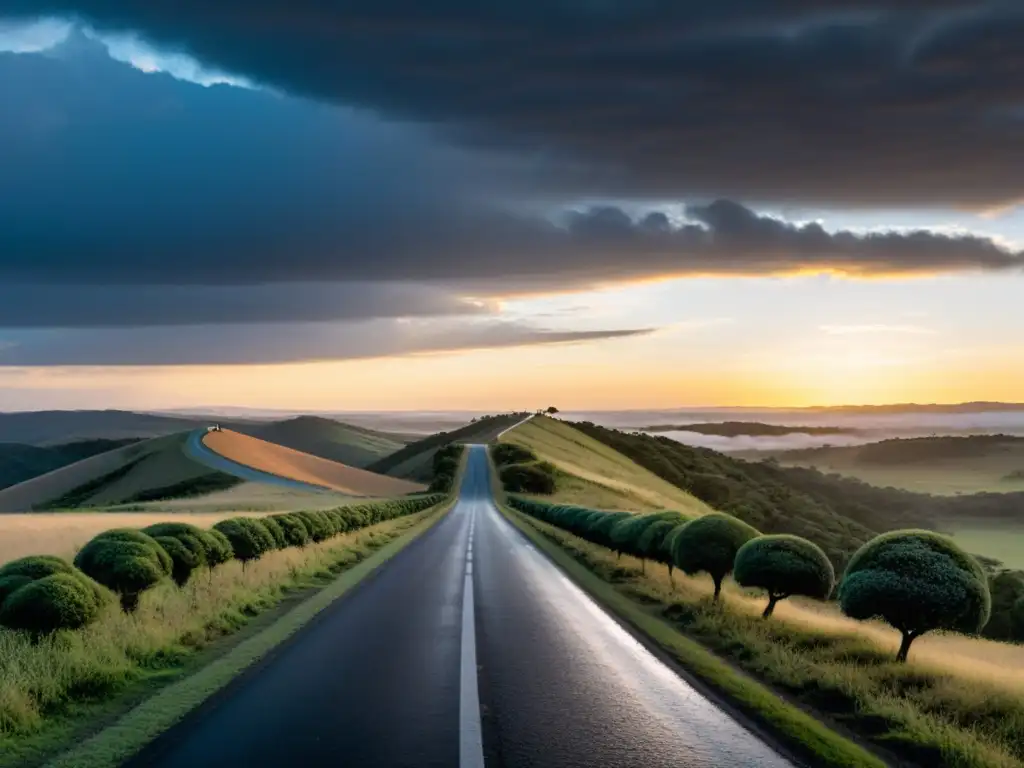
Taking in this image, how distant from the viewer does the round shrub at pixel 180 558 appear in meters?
20.5

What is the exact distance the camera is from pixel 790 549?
18875mm

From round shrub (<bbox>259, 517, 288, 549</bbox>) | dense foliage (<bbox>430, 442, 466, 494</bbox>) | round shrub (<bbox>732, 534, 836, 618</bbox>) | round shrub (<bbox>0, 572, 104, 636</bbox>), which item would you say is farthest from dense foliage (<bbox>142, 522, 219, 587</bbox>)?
dense foliage (<bbox>430, 442, 466, 494</bbox>)

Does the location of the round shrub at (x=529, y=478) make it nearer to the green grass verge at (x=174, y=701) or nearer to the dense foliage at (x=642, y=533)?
the dense foliage at (x=642, y=533)

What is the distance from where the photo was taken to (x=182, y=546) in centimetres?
2064

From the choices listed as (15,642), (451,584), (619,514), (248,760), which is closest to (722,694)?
(248,760)

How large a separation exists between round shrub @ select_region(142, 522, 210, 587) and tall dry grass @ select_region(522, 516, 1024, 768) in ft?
33.7

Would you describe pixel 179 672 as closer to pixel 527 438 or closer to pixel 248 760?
pixel 248 760

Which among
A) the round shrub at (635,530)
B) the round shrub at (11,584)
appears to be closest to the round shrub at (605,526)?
the round shrub at (635,530)

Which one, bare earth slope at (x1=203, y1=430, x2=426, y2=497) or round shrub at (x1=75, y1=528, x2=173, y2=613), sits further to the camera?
bare earth slope at (x1=203, y1=430, x2=426, y2=497)

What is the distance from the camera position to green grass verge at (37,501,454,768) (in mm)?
9531

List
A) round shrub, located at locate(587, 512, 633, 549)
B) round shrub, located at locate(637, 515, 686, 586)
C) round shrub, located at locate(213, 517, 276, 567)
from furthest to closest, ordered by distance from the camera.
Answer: round shrub, located at locate(587, 512, 633, 549) → round shrub, located at locate(213, 517, 276, 567) → round shrub, located at locate(637, 515, 686, 586)

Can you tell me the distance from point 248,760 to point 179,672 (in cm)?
503

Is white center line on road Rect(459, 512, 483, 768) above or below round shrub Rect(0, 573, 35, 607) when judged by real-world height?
below

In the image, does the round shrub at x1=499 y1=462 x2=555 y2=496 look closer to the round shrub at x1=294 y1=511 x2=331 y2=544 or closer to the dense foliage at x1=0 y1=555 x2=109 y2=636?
the round shrub at x1=294 y1=511 x2=331 y2=544
